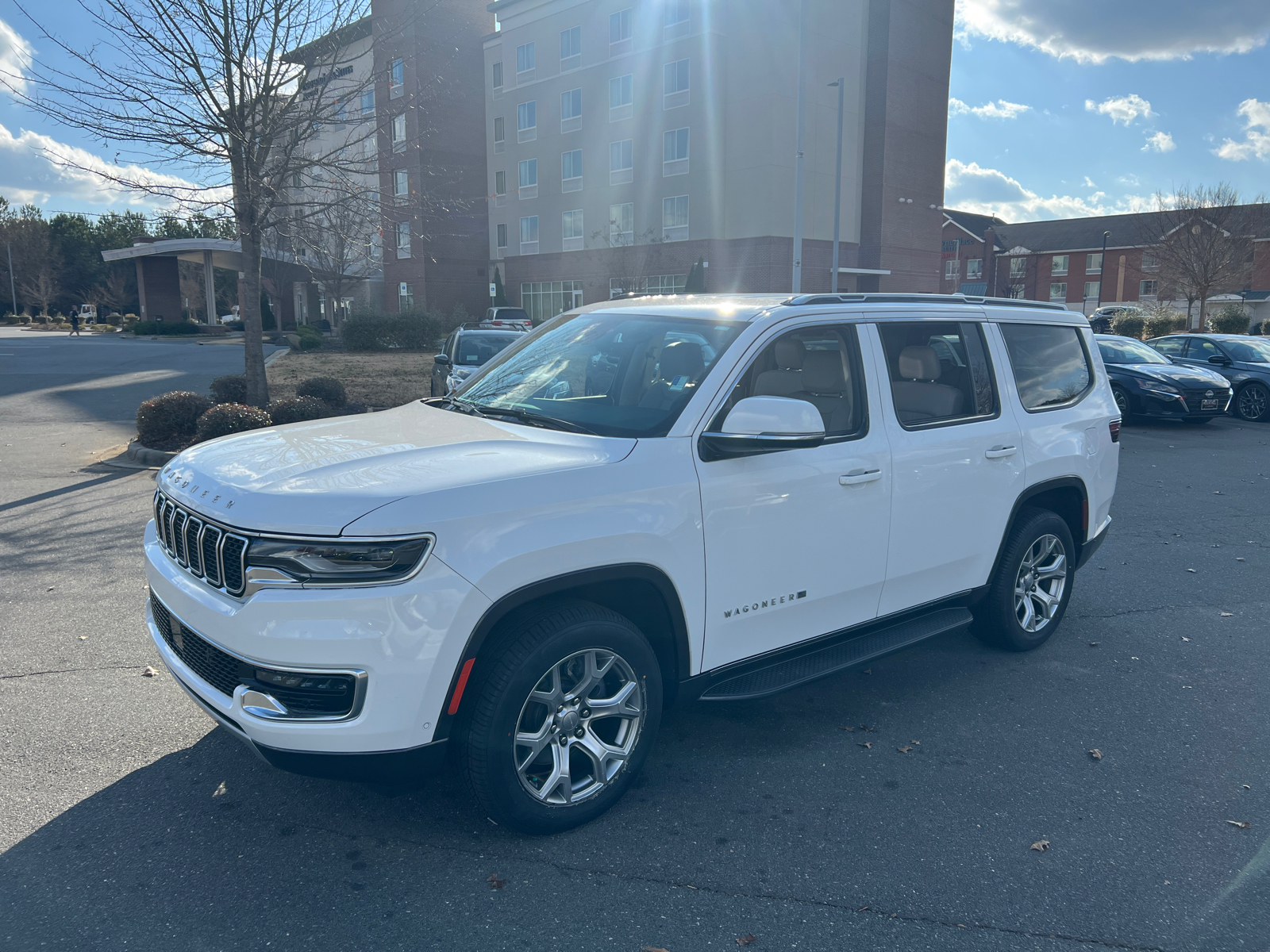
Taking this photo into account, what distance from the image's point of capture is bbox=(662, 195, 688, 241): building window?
44.4m

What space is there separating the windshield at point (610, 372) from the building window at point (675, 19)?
43049mm

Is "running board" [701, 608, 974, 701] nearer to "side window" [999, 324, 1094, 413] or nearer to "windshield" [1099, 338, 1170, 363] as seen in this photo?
"side window" [999, 324, 1094, 413]

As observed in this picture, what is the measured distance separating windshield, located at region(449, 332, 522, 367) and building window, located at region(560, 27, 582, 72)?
128 ft

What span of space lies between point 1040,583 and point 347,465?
13.3 feet

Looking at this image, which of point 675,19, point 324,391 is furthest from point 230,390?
point 675,19

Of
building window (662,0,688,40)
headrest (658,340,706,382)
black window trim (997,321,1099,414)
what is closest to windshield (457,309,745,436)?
headrest (658,340,706,382)

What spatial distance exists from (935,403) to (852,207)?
43728 mm

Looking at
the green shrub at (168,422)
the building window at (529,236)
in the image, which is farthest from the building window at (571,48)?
the green shrub at (168,422)

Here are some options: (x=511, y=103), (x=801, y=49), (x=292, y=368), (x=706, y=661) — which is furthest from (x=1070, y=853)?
(x=511, y=103)

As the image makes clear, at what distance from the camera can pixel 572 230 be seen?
50.8 meters

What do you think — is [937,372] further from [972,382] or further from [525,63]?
[525,63]

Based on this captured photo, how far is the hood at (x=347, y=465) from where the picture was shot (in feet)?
9.33

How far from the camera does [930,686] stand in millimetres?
4844

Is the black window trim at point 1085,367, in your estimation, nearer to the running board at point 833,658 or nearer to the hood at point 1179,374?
the running board at point 833,658
